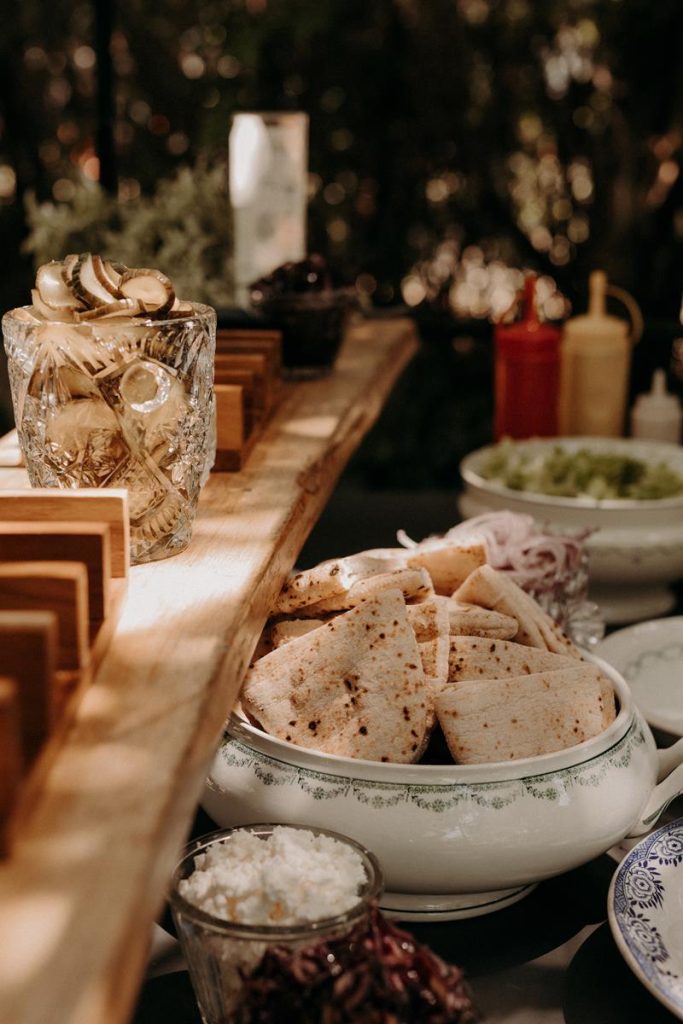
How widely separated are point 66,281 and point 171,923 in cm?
57

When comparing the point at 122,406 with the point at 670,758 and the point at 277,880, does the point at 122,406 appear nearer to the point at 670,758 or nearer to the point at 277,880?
the point at 277,880

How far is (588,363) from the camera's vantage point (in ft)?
8.09

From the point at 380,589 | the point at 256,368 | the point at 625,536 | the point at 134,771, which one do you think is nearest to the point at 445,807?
the point at 380,589

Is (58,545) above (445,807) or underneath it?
above

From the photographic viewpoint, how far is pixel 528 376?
247 cm

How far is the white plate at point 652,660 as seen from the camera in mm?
1581

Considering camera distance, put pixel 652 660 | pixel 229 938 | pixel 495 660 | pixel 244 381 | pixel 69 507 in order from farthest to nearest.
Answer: pixel 652 660 < pixel 244 381 < pixel 495 660 < pixel 69 507 < pixel 229 938

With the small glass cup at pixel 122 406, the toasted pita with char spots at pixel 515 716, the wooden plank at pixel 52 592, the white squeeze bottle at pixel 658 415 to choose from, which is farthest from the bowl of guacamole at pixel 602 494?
the wooden plank at pixel 52 592

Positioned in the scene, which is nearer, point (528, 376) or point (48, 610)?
point (48, 610)

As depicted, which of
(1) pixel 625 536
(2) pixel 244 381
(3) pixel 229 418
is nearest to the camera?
(3) pixel 229 418

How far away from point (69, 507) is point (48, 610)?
17 centimetres

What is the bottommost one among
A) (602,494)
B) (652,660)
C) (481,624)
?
(652,660)

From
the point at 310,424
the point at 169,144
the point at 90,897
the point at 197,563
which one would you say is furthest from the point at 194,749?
the point at 169,144

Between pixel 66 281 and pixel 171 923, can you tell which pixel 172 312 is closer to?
pixel 66 281
